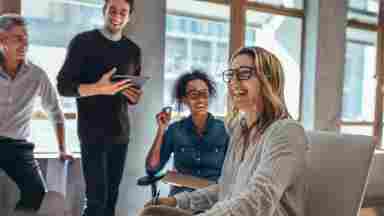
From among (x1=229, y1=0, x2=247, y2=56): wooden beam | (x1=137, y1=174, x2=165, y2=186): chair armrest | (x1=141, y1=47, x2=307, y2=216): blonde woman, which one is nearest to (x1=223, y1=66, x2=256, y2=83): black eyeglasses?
(x1=141, y1=47, x2=307, y2=216): blonde woman

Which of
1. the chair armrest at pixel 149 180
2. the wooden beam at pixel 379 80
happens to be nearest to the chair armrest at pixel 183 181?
the chair armrest at pixel 149 180

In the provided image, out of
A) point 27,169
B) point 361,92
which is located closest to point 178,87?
point 27,169

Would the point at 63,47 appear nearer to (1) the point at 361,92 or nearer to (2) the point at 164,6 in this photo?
(2) the point at 164,6

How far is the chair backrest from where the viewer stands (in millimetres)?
1138

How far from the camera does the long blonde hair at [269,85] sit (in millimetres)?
1050

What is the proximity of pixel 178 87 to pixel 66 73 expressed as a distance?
0.65 metres

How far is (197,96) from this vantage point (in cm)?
226

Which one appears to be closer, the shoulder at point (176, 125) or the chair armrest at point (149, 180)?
the chair armrest at point (149, 180)

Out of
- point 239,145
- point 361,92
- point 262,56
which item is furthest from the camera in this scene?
point 361,92

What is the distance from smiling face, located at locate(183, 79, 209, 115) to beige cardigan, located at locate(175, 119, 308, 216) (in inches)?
43.1

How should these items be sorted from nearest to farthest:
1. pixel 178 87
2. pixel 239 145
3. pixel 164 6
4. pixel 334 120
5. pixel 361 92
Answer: pixel 239 145 → pixel 178 87 → pixel 164 6 → pixel 334 120 → pixel 361 92

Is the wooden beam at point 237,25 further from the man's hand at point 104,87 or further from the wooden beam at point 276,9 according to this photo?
the man's hand at point 104,87

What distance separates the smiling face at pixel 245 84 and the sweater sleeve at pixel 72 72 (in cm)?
118

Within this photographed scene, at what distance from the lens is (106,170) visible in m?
2.14
